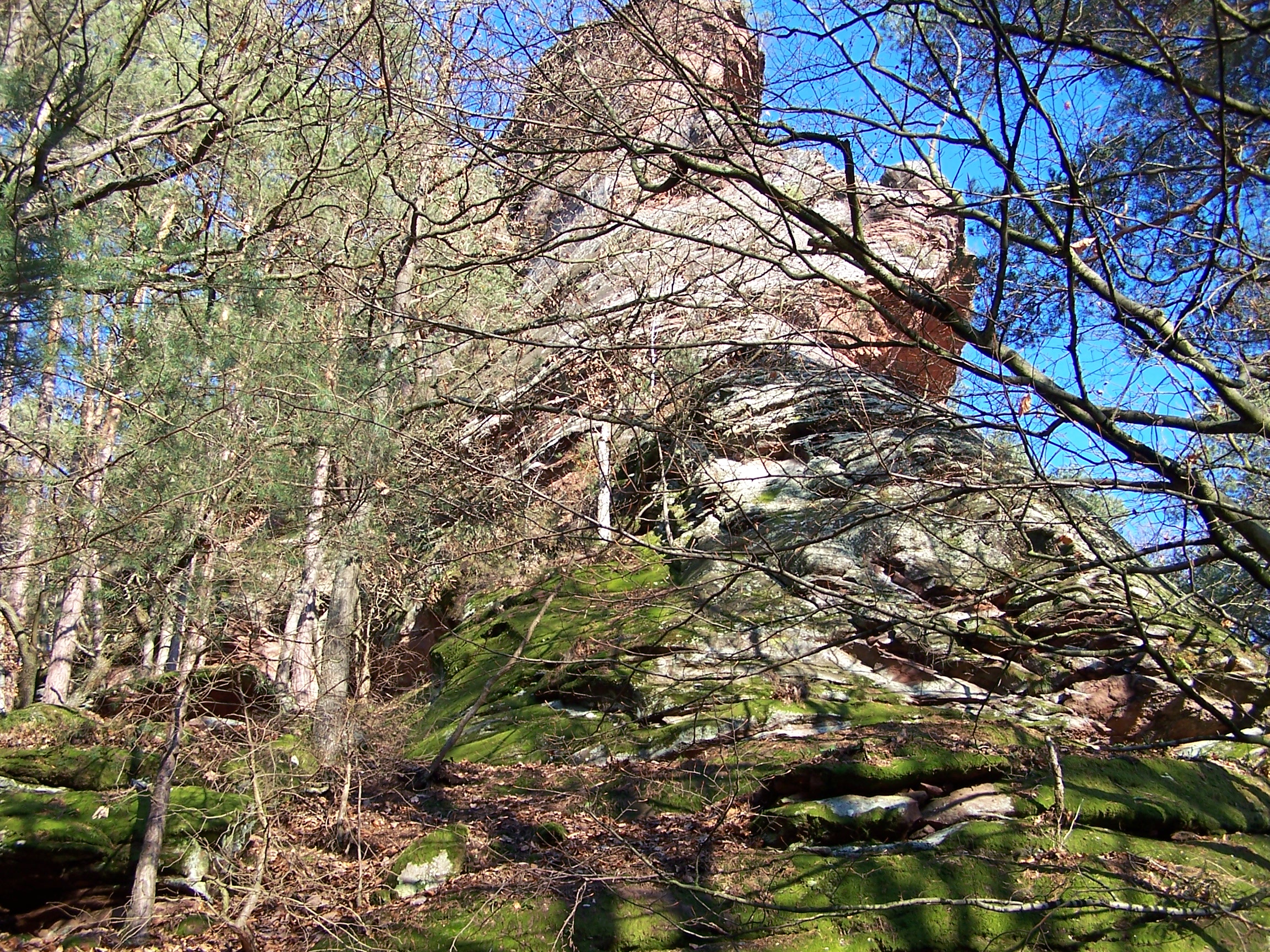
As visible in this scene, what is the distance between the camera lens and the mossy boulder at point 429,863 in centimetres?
503

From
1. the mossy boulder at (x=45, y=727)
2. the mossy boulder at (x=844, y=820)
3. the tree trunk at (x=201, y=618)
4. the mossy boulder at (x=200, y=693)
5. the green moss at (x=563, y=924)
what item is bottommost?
the green moss at (x=563, y=924)

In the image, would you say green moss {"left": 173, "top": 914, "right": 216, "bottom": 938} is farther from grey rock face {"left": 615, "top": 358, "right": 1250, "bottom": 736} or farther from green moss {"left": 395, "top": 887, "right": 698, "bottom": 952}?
grey rock face {"left": 615, "top": 358, "right": 1250, "bottom": 736}

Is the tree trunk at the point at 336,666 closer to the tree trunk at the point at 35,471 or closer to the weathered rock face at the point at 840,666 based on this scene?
the weathered rock face at the point at 840,666

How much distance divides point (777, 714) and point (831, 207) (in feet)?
25.6

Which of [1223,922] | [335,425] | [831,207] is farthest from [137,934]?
[831,207]

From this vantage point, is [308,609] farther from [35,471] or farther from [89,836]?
[89,836]

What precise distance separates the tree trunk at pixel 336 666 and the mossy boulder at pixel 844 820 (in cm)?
338

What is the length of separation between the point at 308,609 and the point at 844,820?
7.82 metres

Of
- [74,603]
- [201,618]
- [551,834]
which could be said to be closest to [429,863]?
[551,834]

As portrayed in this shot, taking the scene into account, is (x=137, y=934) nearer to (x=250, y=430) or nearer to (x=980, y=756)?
(x=250, y=430)

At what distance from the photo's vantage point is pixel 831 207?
38.1 ft

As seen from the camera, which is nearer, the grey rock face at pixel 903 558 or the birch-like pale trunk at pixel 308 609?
the grey rock face at pixel 903 558

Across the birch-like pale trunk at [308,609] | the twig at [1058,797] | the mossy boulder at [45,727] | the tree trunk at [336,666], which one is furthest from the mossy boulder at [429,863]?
the twig at [1058,797]

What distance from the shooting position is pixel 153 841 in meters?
5.03
